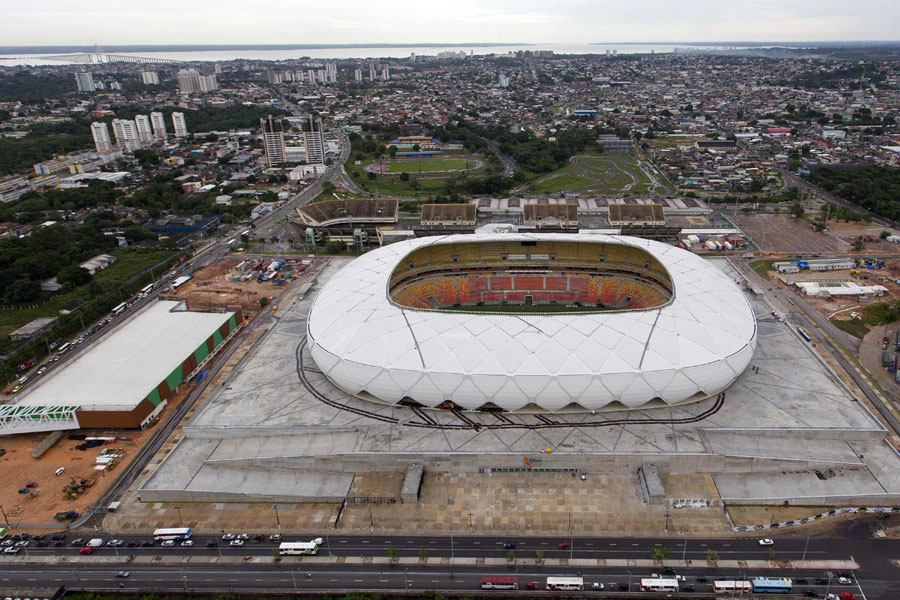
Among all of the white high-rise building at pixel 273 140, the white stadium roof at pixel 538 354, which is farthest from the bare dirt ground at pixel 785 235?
the white high-rise building at pixel 273 140

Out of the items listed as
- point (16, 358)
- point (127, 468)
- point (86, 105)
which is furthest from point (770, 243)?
point (86, 105)

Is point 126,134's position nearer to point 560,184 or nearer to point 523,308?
point 560,184

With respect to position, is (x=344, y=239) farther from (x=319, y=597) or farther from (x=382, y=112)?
(x=382, y=112)

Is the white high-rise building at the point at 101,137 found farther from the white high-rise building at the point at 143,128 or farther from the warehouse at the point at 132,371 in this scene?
the warehouse at the point at 132,371

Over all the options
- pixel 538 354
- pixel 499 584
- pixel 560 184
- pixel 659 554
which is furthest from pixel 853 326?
pixel 560 184

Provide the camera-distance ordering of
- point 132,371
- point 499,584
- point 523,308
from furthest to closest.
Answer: point 523,308 → point 132,371 → point 499,584
